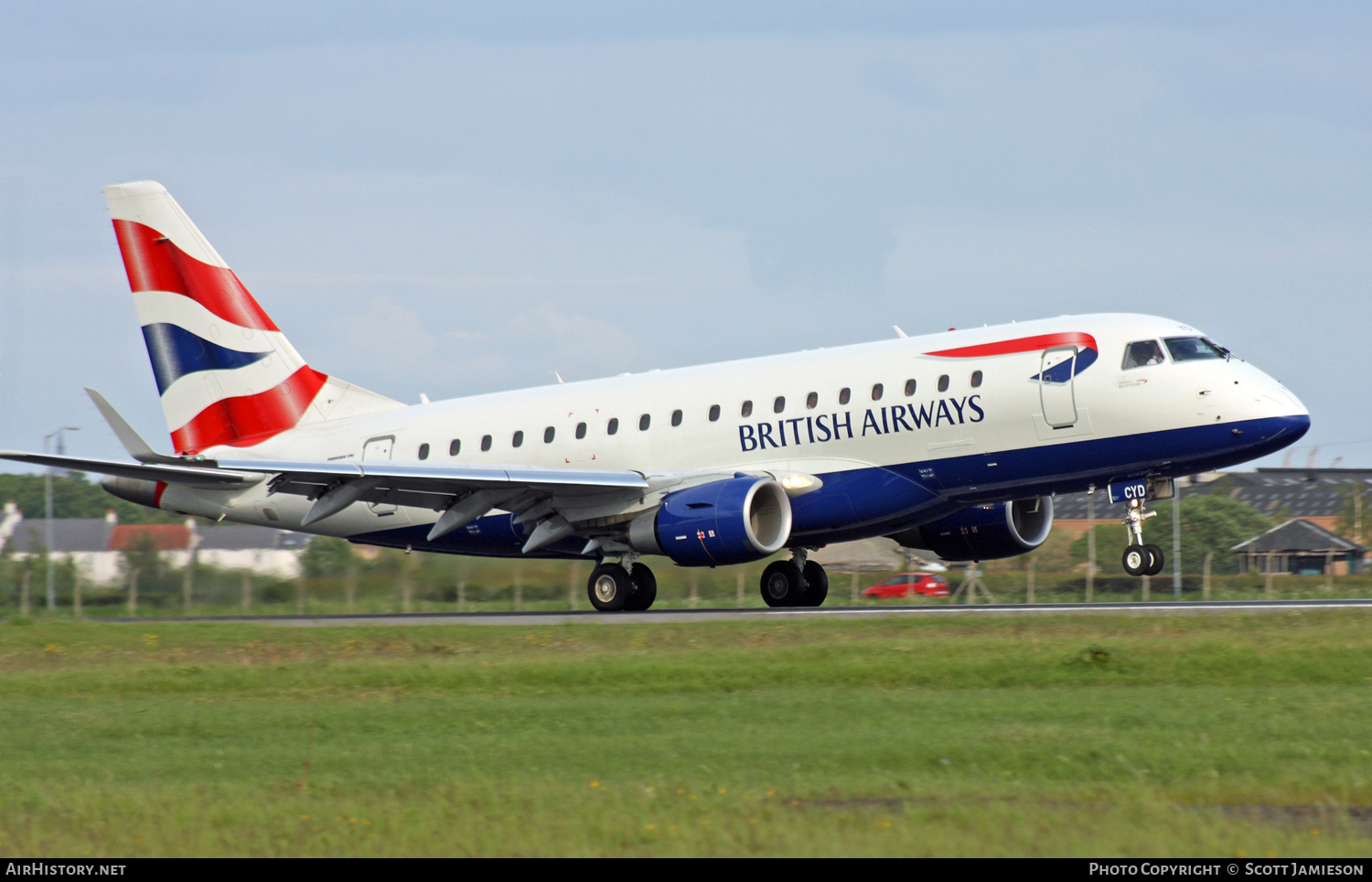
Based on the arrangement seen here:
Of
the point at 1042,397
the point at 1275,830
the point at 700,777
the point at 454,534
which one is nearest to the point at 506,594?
the point at 454,534

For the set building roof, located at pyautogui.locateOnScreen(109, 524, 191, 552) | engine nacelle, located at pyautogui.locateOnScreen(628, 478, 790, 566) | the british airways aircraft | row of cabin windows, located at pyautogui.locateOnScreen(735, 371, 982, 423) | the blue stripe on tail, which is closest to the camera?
the british airways aircraft

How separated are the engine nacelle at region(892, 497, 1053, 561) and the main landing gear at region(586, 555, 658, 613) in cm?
502

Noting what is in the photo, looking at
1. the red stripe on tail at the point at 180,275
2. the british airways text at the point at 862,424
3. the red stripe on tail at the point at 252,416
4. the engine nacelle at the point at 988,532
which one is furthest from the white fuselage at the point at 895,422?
the red stripe on tail at the point at 180,275

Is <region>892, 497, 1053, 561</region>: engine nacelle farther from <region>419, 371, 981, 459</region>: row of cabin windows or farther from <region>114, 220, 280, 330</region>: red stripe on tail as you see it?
<region>114, 220, 280, 330</region>: red stripe on tail

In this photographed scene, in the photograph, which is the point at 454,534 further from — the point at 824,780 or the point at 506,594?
the point at 824,780

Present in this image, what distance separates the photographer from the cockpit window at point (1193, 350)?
23.6 m

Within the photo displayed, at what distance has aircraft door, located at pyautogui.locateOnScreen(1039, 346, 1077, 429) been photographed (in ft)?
78.0

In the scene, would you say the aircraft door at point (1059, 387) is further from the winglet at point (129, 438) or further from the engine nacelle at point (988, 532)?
the winglet at point (129, 438)

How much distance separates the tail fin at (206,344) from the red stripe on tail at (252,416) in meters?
0.02

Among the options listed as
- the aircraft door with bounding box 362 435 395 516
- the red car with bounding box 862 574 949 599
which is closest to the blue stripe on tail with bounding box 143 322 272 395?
the aircraft door with bounding box 362 435 395 516

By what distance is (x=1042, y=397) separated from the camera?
23.9 meters

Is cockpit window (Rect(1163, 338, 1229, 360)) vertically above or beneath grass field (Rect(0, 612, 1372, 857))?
above

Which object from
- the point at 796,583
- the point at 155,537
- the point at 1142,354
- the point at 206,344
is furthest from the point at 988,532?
the point at 155,537

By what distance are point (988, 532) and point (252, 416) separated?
15760 mm
